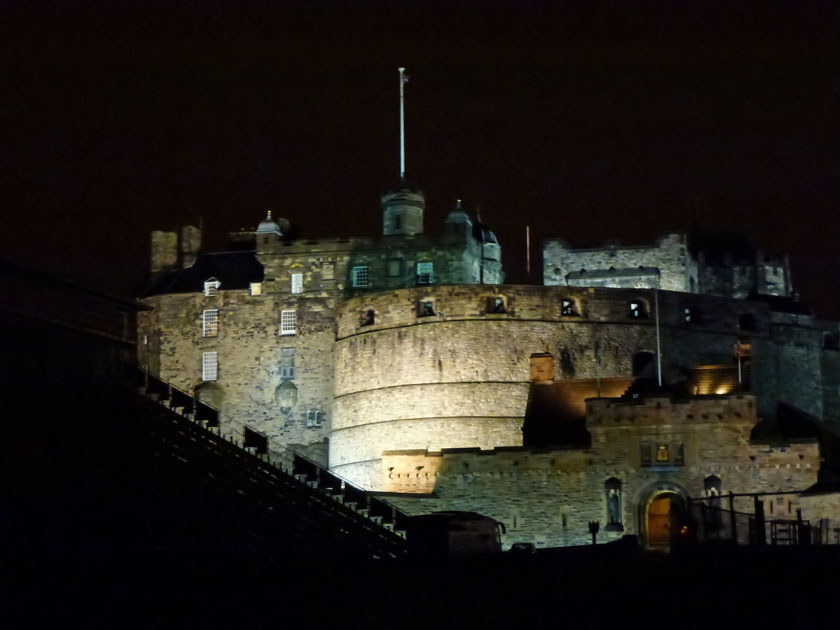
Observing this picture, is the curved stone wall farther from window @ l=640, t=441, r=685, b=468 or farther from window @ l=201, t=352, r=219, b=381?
window @ l=640, t=441, r=685, b=468

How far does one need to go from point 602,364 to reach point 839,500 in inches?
649

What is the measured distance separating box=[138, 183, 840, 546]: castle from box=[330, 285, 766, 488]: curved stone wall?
7cm

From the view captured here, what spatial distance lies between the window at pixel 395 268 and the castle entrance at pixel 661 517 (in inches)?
759

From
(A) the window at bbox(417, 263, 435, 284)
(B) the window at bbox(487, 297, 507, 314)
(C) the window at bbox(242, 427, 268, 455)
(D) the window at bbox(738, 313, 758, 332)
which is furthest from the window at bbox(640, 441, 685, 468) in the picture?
(A) the window at bbox(417, 263, 435, 284)

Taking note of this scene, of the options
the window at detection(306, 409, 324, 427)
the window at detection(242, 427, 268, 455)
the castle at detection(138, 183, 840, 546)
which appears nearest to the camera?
the castle at detection(138, 183, 840, 546)

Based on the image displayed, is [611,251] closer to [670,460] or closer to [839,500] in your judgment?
[670,460]

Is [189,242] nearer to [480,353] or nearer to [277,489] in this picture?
[480,353]

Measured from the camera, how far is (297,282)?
5697cm

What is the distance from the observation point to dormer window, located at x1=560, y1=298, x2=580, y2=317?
167 feet

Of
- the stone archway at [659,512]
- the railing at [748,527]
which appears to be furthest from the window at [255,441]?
the railing at [748,527]

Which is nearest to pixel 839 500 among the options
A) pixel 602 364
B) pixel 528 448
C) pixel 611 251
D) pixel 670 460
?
pixel 670 460

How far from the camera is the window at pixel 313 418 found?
55.1m

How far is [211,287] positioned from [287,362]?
5.15 metres

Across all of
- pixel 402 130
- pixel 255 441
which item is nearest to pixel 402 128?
pixel 402 130
